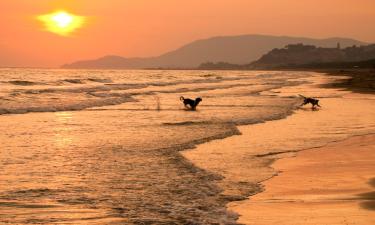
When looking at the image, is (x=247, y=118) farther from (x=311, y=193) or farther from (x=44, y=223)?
(x=44, y=223)

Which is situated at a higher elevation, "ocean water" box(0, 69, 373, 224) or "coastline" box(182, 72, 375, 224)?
"ocean water" box(0, 69, 373, 224)

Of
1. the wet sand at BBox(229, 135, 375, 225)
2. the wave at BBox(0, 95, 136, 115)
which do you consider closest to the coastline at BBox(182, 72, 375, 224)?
the wet sand at BBox(229, 135, 375, 225)

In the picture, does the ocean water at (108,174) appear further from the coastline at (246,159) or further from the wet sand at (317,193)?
the wet sand at (317,193)

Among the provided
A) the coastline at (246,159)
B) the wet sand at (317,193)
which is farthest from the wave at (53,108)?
the wet sand at (317,193)

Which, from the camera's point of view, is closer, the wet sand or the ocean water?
the wet sand

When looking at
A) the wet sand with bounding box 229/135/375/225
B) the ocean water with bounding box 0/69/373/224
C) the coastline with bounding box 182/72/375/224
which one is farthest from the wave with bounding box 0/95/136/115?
the wet sand with bounding box 229/135/375/225

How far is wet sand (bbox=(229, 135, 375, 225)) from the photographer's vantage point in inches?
251

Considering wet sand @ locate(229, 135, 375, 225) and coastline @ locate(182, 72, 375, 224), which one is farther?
coastline @ locate(182, 72, 375, 224)

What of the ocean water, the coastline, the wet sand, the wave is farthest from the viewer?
the wave

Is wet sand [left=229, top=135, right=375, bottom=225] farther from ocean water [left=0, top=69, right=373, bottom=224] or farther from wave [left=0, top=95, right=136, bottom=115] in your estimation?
wave [left=0, top=95, right=136, bottom=115]

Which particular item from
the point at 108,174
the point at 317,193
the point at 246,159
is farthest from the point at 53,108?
the point at 317,193

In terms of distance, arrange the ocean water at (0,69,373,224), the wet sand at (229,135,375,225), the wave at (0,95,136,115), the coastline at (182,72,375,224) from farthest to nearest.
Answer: the wave at (0,95,136,115), the coastline at (182,72,375,224), the ocean water at (0,69,373,224), the wet sand at (229,135,375,225)

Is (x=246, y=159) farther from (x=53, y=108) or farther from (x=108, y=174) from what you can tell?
(x=53, y=108)

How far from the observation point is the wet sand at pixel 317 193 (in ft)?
20.9
